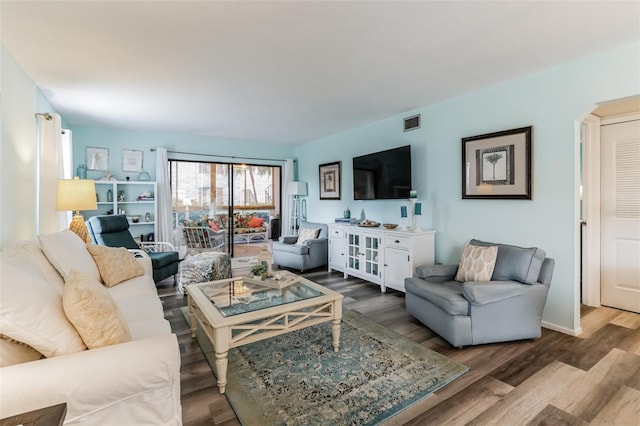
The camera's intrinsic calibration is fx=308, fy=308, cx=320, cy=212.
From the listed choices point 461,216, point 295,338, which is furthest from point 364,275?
point 295,338

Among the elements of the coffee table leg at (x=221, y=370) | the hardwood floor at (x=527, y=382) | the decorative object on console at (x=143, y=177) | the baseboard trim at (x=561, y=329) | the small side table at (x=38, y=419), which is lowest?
the hardwood floor at (x=527, y=382)

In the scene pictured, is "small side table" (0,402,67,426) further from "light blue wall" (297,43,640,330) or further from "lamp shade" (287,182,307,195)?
"lamp shade" (287,182,307,195)

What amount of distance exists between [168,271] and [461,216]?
12.7 ft

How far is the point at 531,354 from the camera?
7.94ft

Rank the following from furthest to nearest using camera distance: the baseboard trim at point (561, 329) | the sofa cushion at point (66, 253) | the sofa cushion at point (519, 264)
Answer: the baseboard trim at point (561, 329)
the sofa cushion at point (519, 264)
the sofa cushion at point (66, 253)

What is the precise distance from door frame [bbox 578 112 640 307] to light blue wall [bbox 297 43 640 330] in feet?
3.11

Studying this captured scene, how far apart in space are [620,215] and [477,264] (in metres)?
1.83

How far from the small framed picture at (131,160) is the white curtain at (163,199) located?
1.05 feet

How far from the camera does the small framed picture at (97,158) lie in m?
5.05

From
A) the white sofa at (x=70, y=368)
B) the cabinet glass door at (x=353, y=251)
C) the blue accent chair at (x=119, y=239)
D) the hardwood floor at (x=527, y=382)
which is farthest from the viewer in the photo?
the cabinet glass door at (x=353, y=251)

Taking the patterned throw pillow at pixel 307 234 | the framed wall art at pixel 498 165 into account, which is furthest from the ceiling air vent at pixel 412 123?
the patterned throw pillow at pixel 307 234

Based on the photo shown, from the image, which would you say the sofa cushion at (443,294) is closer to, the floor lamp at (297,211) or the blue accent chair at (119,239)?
the blue accent chair at (119,239)

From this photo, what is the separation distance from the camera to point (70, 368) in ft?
3.92

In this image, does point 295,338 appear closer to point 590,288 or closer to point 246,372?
point 246,372
